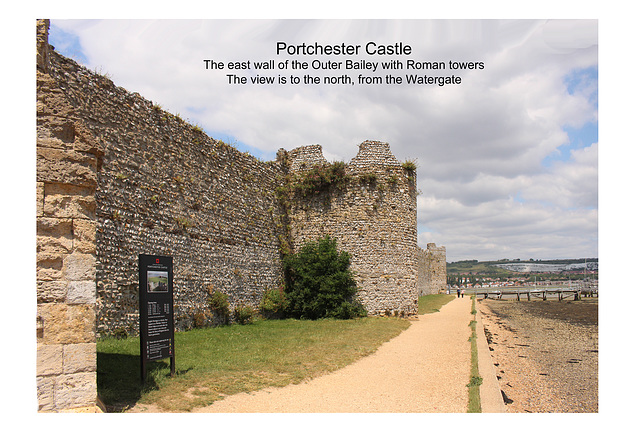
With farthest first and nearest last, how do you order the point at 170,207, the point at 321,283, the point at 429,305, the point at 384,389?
the point at 429,305, the point at 321,283, the point at 170,207, the point at 384,389

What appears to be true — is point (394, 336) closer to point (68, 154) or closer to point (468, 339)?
point (468, 339)

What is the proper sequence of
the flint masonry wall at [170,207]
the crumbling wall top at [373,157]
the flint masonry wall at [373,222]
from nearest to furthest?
the flint masonry wall at [170,207] < the flint masonry wall at [373,222] < the crumbling wall top at [373,157]

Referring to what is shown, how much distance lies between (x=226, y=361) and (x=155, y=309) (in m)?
2.18

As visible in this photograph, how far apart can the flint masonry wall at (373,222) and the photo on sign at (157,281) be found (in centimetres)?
1083

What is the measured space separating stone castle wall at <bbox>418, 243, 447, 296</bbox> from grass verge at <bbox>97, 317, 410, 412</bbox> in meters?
27.8

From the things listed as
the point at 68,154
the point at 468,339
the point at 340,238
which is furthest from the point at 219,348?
the point at 340,238

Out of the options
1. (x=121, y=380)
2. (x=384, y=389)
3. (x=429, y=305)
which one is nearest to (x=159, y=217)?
(x=121, y=380)

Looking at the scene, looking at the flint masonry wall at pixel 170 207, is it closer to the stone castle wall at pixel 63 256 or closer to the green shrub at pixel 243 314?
the green shrub at pixel 243 314

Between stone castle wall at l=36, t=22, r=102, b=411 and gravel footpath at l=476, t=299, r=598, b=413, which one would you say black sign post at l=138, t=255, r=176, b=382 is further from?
gravel footpath at l=476, t=299, r=598, b=413

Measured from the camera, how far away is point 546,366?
9242mm

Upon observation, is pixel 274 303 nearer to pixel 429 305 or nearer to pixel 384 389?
pixel 384 389

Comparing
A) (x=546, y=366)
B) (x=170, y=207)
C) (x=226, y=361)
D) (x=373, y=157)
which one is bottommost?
(x=546, y=366)

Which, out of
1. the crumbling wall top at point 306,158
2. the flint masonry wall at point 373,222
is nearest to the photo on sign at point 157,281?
the flint masonry wall at point 373,222

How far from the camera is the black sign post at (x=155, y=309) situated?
675cm
